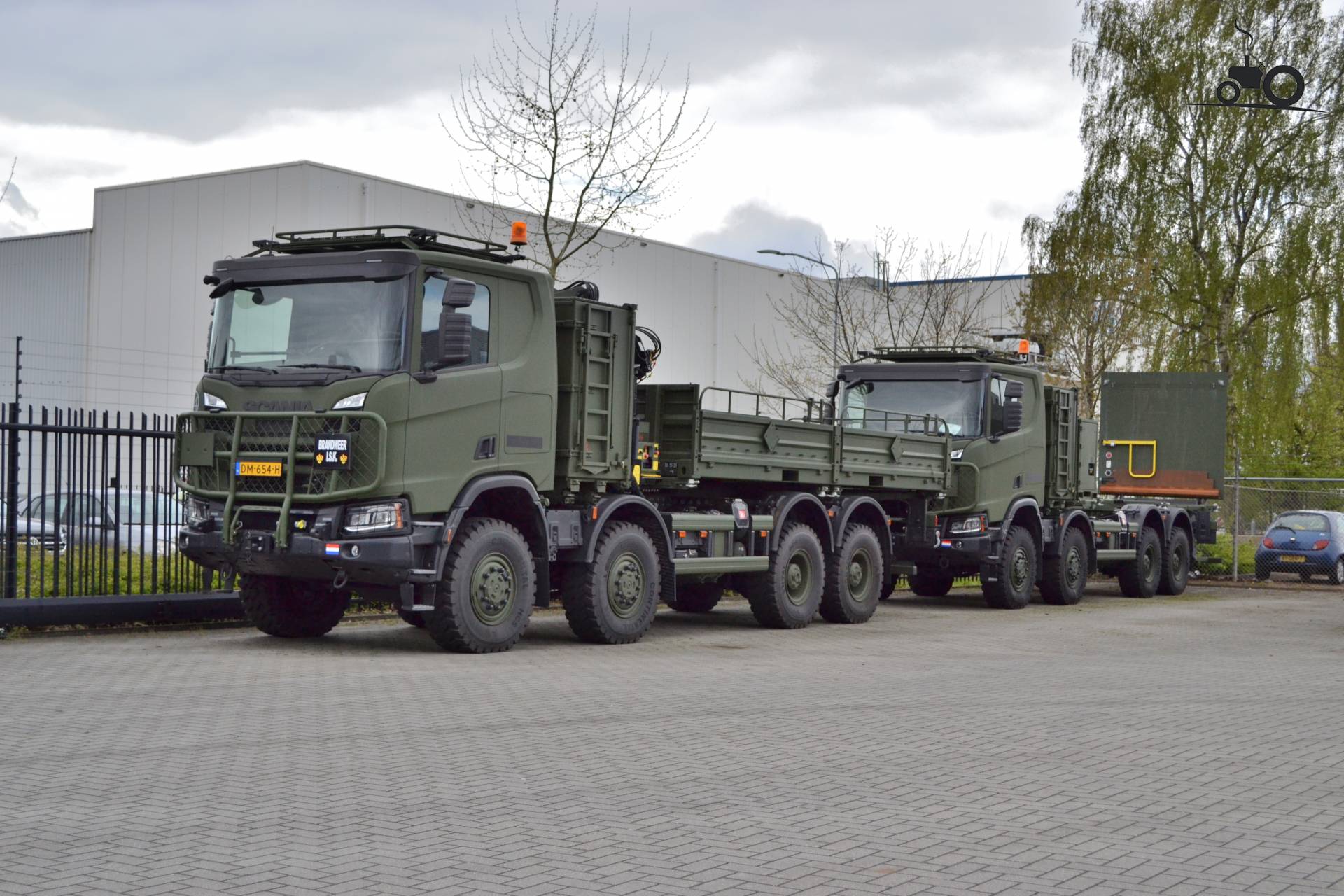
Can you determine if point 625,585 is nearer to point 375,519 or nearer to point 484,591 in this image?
point 484,591

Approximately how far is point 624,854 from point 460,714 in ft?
12.0

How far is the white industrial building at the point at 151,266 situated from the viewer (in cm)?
3189

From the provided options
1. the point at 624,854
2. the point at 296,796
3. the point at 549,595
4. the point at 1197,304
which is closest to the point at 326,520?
the point at 549,595

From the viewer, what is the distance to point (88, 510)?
14.3 meters

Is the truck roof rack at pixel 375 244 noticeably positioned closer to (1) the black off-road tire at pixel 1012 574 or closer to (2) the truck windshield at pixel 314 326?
(2) the truck windshield at pixel 314 326

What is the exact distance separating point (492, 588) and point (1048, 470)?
11330mm

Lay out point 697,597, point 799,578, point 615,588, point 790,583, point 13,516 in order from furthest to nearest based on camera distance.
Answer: point 697,597
point 799,578
point 790,583
point 615,588
point 13,516

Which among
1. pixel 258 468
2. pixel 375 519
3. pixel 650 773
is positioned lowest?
pixel 650 773

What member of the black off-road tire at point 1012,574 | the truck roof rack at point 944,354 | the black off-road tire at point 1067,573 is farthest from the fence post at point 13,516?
the black off-road tire at point 1067,573

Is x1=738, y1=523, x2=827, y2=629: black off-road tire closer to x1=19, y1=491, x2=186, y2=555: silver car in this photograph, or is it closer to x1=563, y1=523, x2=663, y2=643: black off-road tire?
x1=563, y1=523, x2=663, y2=643: black off-road tire

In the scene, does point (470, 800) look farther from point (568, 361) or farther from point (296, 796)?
point (568, 361)

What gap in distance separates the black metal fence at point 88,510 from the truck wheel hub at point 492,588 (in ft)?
8.80

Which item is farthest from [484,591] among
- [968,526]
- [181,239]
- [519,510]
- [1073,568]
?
[181,239]

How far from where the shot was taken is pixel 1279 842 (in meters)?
6.17
